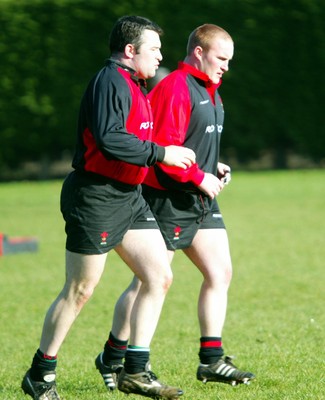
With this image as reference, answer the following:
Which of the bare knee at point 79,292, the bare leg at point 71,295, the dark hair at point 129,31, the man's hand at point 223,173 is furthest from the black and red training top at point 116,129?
the man's hand at point 223,173

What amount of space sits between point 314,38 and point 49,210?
10.9 meters

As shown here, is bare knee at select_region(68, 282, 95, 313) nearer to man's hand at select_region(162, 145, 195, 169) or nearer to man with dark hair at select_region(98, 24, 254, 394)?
man with dark hair at select_region(98, 24, 254, 394)

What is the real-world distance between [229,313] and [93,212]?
3797 mm

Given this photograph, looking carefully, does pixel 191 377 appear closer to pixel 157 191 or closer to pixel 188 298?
pixel 157 191

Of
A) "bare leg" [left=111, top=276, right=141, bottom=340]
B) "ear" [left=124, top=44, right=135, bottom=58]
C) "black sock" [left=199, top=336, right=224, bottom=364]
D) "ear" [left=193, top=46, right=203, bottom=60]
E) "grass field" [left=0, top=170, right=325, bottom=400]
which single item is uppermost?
"ear" [left=124, top=44, right=135, bottom=58]

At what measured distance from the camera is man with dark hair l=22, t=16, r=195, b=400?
16.7ft

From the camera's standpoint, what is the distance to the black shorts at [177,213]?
19.1 ft

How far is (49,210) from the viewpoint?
746 inches

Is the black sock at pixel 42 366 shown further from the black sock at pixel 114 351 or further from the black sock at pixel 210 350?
the black sock at pixel 210 350

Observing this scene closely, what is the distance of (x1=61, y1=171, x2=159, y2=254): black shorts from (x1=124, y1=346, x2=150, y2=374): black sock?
0.61 m

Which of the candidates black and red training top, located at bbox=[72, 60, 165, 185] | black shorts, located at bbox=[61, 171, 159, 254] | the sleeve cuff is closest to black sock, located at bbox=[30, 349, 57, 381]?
black shorts, located at bbox=[61, 171, 159, 254]

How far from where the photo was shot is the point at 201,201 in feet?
19.3

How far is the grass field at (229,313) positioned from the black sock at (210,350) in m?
0.16

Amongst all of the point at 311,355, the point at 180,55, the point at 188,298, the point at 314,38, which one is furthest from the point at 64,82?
the point at 311,355
